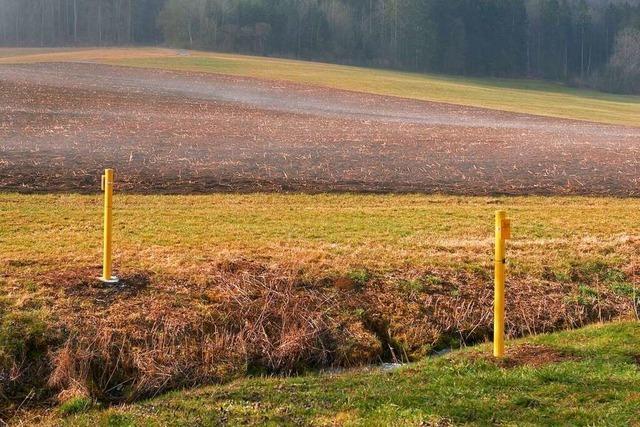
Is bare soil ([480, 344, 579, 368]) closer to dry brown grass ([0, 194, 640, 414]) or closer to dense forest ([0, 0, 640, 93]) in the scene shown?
dry brown grass ([0, 194, 640, 414])

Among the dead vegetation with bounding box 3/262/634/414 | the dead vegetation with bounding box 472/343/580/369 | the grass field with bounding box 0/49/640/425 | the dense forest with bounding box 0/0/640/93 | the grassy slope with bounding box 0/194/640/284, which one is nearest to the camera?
the grass field with bounding box 0/49/640/425

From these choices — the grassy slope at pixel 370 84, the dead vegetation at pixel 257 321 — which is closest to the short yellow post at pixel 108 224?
the dead vegetation at pixel 257 321

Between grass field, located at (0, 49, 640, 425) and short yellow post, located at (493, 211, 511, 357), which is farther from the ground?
short yellow post, located at (493, 211, 511, 357)

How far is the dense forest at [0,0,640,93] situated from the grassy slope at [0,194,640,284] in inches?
3114

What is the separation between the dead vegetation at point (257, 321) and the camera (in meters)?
8.52

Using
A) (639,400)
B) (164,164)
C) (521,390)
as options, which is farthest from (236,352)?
(164,164)

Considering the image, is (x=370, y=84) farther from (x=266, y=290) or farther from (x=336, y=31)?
(x=266, y=290)

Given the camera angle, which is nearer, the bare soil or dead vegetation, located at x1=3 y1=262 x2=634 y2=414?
the bare soil

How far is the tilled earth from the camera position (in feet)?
72.4

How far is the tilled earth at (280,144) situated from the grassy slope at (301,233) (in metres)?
2.83

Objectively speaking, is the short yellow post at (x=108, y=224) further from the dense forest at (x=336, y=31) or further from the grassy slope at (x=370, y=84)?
the dense forest at (x=336, y=31)

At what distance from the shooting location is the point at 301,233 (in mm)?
14070

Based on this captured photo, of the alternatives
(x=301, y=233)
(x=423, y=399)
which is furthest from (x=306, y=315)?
(x=301, y=233)

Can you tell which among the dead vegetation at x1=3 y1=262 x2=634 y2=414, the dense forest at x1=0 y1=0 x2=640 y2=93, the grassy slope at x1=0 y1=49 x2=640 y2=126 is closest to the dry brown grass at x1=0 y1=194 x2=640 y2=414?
the dead vegetation at x1=3 y1=262 x2=634 y2=414
